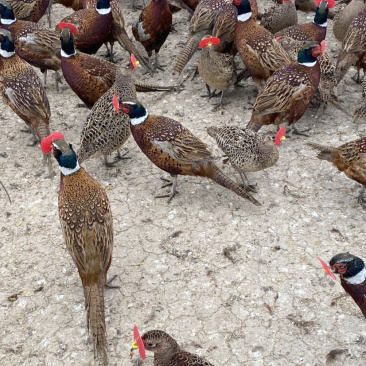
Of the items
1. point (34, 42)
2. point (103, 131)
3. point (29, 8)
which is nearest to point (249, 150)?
point (103, 131)

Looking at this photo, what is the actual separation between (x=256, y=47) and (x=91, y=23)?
7.15 feet

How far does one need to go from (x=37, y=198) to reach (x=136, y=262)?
1408 mm

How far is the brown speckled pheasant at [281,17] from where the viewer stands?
23.2ft

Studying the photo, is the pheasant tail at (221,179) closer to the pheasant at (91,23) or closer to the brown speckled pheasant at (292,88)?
the brown speckled pheasant at (292,88)

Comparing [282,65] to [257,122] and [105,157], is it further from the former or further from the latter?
[105,157]

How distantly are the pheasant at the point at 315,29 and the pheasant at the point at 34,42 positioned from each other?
9.28ft

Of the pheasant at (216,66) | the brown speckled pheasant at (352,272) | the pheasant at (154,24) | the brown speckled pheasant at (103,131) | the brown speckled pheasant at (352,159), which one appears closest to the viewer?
the brown speckled pheasant at (352,272)

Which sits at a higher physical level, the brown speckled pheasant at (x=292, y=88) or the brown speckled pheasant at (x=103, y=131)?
the brown speckled pheasant at (x=292, y=88)

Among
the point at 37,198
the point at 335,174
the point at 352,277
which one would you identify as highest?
the point at 352,277

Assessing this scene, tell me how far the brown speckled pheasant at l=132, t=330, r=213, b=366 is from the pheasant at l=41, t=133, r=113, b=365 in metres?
0.48

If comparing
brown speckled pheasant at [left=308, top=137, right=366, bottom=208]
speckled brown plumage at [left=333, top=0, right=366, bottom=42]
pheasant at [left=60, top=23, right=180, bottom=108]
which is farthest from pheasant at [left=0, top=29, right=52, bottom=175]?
speckled brown plumage at [left=333, top=0, right=366, bottom=42]

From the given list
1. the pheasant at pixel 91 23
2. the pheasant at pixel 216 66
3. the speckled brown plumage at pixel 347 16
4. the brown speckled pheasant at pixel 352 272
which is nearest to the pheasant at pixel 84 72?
the pheasant at pixel 91 23

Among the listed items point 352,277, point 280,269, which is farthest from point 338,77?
point 352,277

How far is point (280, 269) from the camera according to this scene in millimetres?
4488
